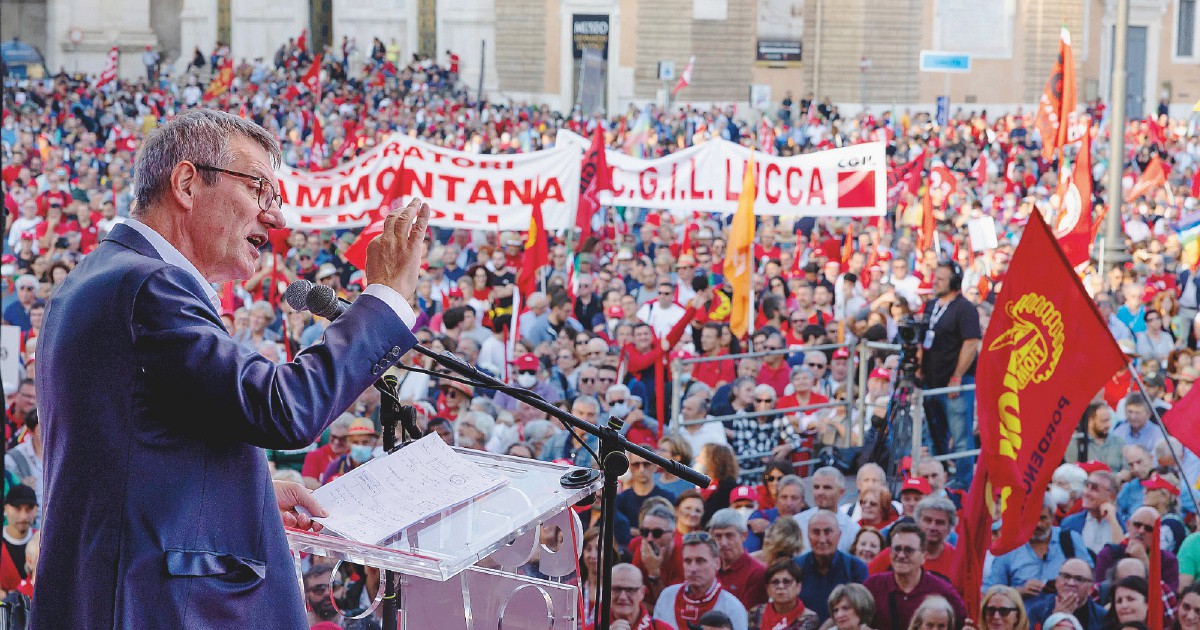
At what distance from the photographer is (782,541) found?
6.05 m

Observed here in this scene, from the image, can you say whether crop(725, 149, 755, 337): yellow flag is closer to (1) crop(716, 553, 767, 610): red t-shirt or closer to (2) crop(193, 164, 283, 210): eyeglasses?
(1) crop(716, 553, 767, 610): red t-shirt

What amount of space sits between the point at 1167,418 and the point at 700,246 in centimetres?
926

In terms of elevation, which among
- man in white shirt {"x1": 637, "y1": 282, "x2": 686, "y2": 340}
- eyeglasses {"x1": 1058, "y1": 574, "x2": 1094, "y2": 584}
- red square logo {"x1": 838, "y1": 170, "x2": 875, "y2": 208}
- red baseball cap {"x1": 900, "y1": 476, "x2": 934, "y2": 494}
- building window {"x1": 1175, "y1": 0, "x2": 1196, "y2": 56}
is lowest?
eyeglasses {"x1": 1058, "y1": 574, "x2": 1094, "y2": 584}

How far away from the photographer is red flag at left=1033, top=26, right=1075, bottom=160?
1200 centimetres

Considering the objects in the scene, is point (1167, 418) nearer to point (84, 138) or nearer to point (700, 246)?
point (700, 246)

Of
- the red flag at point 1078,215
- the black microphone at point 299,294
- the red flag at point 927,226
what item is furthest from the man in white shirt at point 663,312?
the black microphone at point 299,294

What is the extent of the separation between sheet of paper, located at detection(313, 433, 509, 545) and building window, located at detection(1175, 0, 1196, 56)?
136 ft

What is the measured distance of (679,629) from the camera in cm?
556

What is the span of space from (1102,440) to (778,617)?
3.22 meters

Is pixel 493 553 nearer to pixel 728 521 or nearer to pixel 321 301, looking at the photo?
pixel 321 301

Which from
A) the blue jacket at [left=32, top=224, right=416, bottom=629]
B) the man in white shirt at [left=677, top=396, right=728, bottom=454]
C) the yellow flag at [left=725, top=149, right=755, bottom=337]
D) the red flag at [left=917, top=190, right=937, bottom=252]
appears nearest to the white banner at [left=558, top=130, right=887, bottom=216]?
the yellow flag at [left=725, top=149, right=755, bottom=337]

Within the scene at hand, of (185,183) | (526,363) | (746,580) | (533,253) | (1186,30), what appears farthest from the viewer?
(1186,30)

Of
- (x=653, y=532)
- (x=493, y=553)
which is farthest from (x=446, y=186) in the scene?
(x=493, y=553)

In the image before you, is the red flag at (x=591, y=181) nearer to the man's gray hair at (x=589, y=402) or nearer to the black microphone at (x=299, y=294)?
the man's gray hair at (x=589, y=402)
